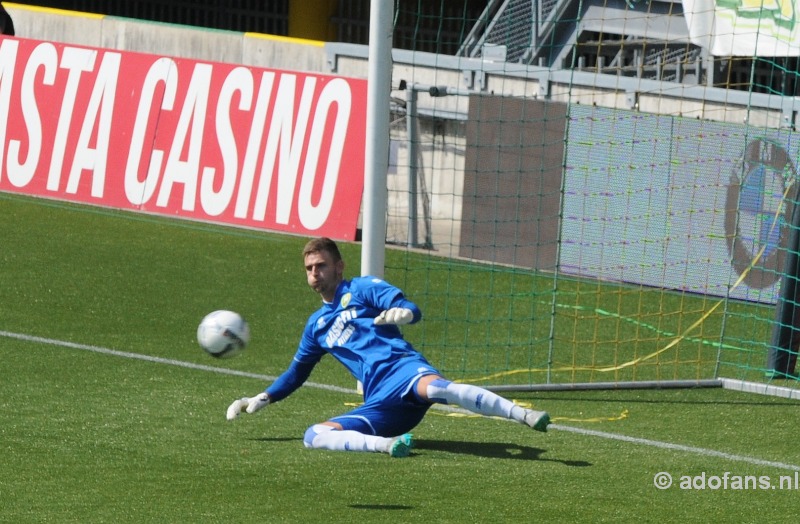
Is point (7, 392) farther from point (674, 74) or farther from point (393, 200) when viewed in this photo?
point (674, 74)

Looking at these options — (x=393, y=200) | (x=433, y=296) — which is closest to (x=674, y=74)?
(x=393, y=200)

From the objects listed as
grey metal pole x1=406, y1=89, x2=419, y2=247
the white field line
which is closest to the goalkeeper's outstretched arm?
the white field line

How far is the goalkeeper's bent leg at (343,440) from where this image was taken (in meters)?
8.05

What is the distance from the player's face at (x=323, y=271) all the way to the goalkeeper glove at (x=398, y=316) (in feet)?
1.87

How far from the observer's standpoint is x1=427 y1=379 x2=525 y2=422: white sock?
803cm

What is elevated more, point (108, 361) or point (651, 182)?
point (651, 182)

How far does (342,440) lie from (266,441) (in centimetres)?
56

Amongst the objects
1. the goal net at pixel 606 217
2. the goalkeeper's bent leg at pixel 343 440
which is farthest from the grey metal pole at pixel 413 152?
the goalkeeper's bent leg at pixel 343 440

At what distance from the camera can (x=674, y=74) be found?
18781 mm

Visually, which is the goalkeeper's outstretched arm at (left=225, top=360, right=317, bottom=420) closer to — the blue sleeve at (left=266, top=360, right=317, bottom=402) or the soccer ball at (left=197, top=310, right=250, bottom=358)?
the blue sleeve at (left=266, top=360, right=317, bottom=402)

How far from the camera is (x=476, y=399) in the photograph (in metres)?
8.06

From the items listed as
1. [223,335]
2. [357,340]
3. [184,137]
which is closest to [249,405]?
[223,335]

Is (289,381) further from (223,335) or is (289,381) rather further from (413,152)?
(413,152)

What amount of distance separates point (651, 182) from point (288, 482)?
296 inches
